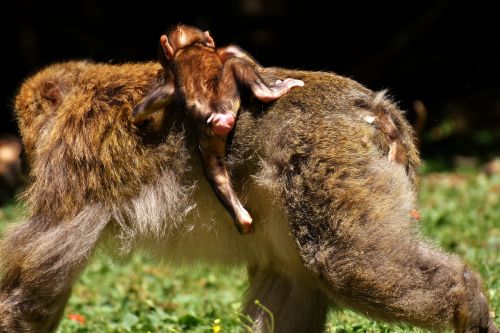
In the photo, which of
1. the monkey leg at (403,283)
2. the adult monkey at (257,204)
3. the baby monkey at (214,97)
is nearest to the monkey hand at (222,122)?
the baby monkey at (214,97)

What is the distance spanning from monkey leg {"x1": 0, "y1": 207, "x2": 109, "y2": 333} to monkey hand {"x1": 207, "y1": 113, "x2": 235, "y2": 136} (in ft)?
2.95

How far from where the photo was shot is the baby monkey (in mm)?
5281

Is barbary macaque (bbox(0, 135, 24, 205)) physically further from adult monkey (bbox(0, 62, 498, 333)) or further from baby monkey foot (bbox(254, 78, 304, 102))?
baby monkey foot (bbox(254, 78, 304, 102))

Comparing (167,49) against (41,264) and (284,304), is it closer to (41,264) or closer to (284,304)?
(41,264)

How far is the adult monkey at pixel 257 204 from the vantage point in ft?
16.4

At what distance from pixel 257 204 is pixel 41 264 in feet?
4.36

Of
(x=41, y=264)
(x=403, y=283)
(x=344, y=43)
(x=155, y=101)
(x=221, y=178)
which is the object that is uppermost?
(x=155, y=101)

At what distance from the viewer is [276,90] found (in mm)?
5414

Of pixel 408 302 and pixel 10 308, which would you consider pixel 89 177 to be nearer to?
pixel 10 308

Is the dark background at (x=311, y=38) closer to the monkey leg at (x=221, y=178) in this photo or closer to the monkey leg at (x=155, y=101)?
the monkey leg at (x=155, y=101)

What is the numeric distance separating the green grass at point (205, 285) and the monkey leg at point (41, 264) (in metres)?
0.53

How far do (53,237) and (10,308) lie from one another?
0.51 m

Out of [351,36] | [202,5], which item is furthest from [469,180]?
[202,5]

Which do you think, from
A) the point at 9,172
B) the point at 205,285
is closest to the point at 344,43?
the point at 9,172
